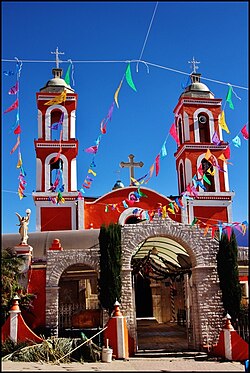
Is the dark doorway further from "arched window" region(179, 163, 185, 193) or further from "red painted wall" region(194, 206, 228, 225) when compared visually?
"arched window" region(179, 163, 185, 193)

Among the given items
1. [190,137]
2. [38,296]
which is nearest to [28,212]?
[38,296]

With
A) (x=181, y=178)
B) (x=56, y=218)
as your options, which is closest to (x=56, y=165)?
(x=56, y=218)

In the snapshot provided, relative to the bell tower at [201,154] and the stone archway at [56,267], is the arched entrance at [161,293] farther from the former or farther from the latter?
the bell tower at [201,154]

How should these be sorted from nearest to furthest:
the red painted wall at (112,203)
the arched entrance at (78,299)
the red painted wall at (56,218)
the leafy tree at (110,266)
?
the leafy tree at (110,266) → the arched entrance at (78,299) → the red painted wall at (56,218) → the red painted wall at (112,203)

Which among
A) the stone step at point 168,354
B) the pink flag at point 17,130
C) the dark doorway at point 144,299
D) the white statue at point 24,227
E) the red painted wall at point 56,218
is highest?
the pink flag at point 17,130

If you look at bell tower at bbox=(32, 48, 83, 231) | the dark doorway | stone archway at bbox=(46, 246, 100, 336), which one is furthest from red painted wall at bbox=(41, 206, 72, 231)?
stone archway at bbox=(46, 246, 100, 336)

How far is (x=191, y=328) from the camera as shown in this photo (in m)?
11.9

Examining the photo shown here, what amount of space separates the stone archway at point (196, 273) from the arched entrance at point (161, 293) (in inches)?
13.8

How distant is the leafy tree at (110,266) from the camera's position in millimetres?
10953

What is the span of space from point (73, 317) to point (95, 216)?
8264 mm

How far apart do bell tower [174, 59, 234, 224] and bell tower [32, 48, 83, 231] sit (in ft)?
17.7

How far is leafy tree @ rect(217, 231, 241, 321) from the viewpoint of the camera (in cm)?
1108

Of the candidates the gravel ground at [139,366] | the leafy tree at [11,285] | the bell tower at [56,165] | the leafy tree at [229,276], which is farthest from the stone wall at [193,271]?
the bell tower at [56,165]

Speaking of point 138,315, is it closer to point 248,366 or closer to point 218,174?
point 218,174
